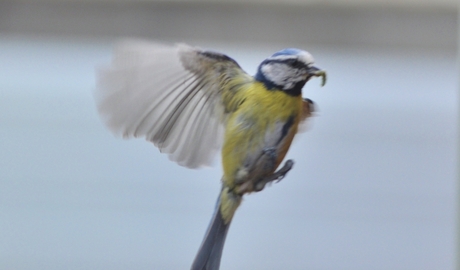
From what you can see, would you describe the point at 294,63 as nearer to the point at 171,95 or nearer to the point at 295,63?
the point at 295,63

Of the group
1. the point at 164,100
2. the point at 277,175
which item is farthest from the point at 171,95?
the point at 277,175

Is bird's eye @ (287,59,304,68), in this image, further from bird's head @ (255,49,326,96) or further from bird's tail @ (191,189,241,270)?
bird's tail @ (191,189,241,270)

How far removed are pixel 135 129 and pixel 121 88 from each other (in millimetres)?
32

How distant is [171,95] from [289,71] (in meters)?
0.10

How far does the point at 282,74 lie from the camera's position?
0.42m

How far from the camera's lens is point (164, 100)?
45cm

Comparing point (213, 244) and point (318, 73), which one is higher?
point (318, 73)

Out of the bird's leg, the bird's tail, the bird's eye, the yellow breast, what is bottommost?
the bird's tail

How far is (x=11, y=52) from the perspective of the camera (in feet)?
3.86

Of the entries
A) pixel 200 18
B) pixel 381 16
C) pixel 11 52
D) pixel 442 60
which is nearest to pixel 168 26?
pixel 200 18

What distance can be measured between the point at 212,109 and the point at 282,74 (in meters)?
0.07

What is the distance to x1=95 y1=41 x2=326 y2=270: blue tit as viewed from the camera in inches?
16.4

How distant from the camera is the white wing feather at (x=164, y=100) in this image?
44cm

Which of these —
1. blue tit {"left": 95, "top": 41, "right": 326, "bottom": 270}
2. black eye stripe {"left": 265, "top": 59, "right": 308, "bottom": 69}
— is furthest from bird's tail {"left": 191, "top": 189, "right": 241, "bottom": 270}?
black eye stripe {"left": 265, "top": 59, "right": 308, "bottom": 69}
